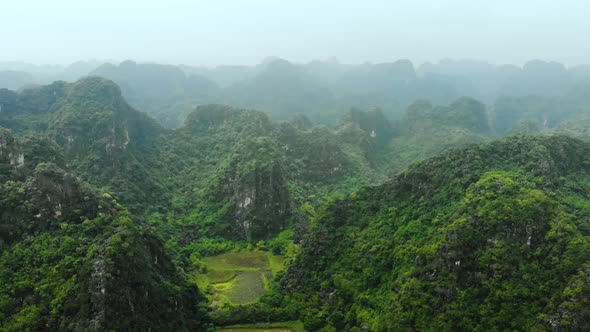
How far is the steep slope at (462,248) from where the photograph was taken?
28.4m

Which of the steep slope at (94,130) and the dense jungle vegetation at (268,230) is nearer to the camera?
the dense jungle vegetation at (268,230)

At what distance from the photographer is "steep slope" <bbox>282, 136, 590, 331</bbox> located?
28.4m

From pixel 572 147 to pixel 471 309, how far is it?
25.7m

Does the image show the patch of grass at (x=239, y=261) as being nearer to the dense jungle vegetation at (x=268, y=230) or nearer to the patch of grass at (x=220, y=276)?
the dense jungle vegetation at (x=268, y=230)

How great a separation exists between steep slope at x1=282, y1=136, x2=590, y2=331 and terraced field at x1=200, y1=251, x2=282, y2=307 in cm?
396

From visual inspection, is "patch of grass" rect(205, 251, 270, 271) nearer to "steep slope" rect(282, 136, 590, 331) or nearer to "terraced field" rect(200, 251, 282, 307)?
"terraced field" rect(200, 251, 282, 307)

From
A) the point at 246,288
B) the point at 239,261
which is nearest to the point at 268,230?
the point at 239,261

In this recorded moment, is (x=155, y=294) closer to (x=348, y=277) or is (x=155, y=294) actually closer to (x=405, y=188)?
(x=348, y=277)

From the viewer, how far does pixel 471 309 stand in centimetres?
2958

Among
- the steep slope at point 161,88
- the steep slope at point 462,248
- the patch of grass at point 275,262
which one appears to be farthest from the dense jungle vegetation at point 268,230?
the steep slope at point 161,88

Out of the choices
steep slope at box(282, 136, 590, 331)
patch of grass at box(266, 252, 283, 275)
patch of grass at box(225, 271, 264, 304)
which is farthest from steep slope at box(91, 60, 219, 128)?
steep slope at box(282, 136, 590, 331)

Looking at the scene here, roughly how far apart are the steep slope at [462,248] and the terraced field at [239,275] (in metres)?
3.96

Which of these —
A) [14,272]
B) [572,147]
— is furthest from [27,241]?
[572,147]

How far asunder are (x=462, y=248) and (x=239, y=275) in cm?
2502
